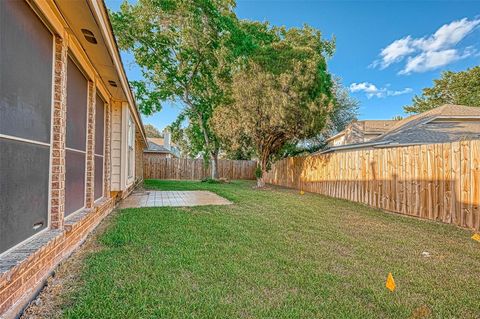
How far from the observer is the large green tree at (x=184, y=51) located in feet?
46.6

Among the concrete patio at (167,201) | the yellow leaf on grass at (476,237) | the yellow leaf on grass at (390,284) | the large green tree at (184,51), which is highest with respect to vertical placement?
the large green tree at (184,51)

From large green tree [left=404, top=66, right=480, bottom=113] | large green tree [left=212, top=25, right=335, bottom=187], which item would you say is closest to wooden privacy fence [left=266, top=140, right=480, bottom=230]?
large green tree [left=212, top=25, right=335, bottom=187]

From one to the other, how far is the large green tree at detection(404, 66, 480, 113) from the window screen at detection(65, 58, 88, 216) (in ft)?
101

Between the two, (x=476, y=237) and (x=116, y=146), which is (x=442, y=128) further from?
(x=116, y=146)

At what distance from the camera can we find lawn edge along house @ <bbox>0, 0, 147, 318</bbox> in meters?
1.71

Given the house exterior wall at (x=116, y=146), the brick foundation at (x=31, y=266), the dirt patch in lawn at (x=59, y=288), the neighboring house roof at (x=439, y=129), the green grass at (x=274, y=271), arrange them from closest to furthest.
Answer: the brick foundation at (x=31, y=266) → the dirt patch in lawn at (x=59, y=288) → the green grass at (x=274, y=271) → the house exterior wall at (x=116, y=146) → the neighboring house roof at (x=439, y=129)

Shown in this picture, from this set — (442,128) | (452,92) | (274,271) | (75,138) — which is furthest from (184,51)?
(452,92)

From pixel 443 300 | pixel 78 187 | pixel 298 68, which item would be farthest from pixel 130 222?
pixel 298 68

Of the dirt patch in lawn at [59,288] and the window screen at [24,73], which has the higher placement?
the window screen at [24,73]

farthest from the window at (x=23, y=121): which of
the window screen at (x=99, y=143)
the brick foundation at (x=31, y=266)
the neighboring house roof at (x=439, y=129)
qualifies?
the neighboring house roof at (x=439, y=129)

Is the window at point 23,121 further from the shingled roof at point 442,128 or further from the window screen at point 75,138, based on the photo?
A: the shingled roof at point 442,128

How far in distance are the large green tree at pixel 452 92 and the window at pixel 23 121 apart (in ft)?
103

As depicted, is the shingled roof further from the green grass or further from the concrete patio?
the concrete patio

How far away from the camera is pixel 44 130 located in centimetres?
230
